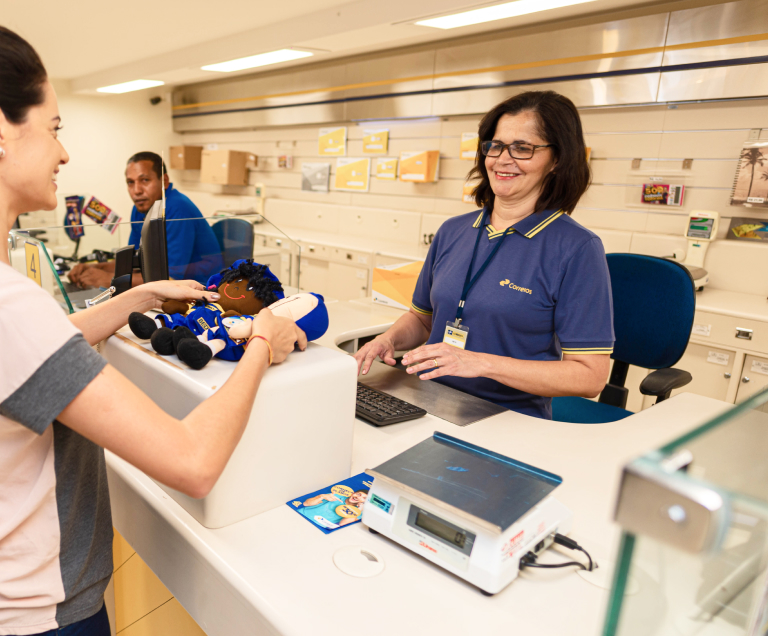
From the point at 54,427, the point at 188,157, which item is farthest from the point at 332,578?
the point at 188,157

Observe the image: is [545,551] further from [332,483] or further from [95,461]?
[95,461]

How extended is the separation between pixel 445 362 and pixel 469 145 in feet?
10.8

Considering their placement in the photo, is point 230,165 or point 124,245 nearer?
point 124,245

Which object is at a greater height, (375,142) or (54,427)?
(375,142)

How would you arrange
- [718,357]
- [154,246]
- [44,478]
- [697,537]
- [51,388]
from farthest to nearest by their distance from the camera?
[718,357] → [154,246] → [44,478] → [51,388] → [697,537]

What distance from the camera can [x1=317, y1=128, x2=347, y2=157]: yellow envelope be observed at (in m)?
5.45

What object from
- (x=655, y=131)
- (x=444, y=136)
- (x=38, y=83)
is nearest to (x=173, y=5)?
(x=444, y=136)

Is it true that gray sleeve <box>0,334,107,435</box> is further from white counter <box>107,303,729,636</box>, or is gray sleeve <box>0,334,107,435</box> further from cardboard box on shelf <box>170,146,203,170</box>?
cardboard box on shelf <box>170,146,203,170</box>

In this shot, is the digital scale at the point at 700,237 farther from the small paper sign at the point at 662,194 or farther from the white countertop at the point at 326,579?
the white countertop at the point at 326,579

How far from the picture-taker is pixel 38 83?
75 cm

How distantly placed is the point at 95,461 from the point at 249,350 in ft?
1.07

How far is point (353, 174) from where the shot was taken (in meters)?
5.39

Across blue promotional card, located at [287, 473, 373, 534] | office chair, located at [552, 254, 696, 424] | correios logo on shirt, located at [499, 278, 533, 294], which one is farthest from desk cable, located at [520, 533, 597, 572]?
office chair, located at [552, 254, 696, 424]

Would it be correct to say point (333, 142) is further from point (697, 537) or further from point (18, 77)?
point (697, 537)
